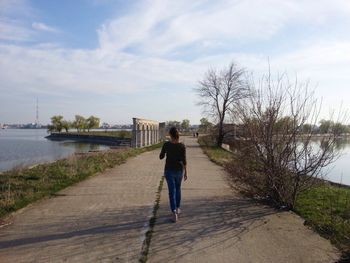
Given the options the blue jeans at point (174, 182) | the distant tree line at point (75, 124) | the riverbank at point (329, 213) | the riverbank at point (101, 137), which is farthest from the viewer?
the distant tree line at point (75, 124)

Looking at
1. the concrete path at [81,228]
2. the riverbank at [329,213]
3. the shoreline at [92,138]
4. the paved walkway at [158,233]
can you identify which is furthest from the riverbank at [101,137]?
the paved walkway at [158,233]

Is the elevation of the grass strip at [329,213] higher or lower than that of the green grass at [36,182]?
lower

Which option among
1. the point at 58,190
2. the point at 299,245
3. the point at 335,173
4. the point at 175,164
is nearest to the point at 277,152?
the point at 175,164

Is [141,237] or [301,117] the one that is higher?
[301,117]

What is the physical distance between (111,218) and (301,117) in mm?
4664

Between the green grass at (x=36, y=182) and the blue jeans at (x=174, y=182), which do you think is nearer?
the blue jeans at (x=174, y=182)

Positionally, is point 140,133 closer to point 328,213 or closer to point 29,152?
point 29,152

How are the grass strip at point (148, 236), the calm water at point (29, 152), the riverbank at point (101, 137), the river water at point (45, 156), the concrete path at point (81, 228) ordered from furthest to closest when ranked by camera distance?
the riverbank at point (101, 137), the calm water at point (29, 152), the river water at point (45, 156), the concrete path at point (81, 228), the grass strip at point (148, 236)

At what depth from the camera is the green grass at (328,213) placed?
286 inches

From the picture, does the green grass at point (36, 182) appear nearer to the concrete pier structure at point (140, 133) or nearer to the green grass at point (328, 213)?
the green grass at point (328, 213)

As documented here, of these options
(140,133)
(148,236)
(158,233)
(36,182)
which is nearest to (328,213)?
(158,233)

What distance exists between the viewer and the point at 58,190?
12375mm

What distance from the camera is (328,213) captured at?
921 cm

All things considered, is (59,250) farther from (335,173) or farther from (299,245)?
(335,173)
